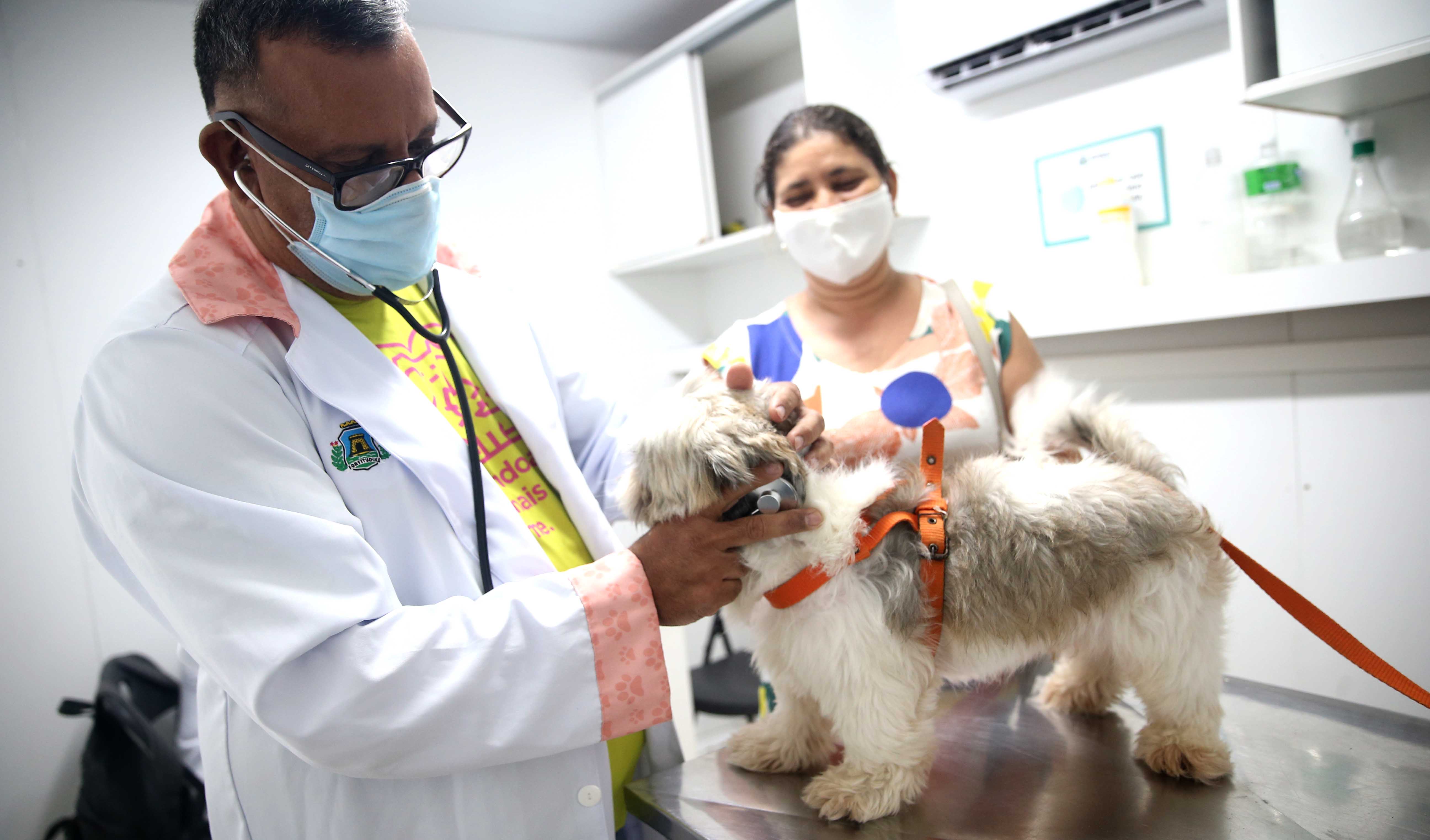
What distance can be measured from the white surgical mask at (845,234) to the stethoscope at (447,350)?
850 millimetres

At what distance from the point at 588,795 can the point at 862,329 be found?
1.11 metres

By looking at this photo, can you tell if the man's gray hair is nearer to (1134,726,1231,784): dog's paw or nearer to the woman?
the woman

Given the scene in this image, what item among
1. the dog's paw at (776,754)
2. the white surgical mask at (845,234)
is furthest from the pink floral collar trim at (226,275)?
the white surgical mask at (845,234)

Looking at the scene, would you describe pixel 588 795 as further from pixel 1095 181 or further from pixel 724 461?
pixel 1095 181

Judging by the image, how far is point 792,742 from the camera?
129cm

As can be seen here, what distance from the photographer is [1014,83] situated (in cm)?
264

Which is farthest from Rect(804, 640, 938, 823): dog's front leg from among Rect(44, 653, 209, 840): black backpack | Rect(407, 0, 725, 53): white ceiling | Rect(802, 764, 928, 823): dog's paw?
Rect(407, 0, 725, 53): white ceiling

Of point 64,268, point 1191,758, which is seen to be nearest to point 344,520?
point 1191,758

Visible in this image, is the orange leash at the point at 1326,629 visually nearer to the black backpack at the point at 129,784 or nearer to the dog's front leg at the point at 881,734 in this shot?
the dog's front leg at the point at 881,734

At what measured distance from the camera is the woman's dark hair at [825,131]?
5.75 feet

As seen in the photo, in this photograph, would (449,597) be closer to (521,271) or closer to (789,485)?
(789,485)

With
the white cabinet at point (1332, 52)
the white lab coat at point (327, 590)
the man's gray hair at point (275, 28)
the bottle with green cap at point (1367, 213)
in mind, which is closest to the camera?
the white lab coat at point (327, 590)

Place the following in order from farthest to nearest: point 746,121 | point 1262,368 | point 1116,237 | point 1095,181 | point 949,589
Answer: point 746,121, point 1095,181, point 1116,237, point 1262,368, point 949,589

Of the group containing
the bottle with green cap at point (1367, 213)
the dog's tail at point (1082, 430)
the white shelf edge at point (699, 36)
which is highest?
the white shelf edge at point (699, 36)
